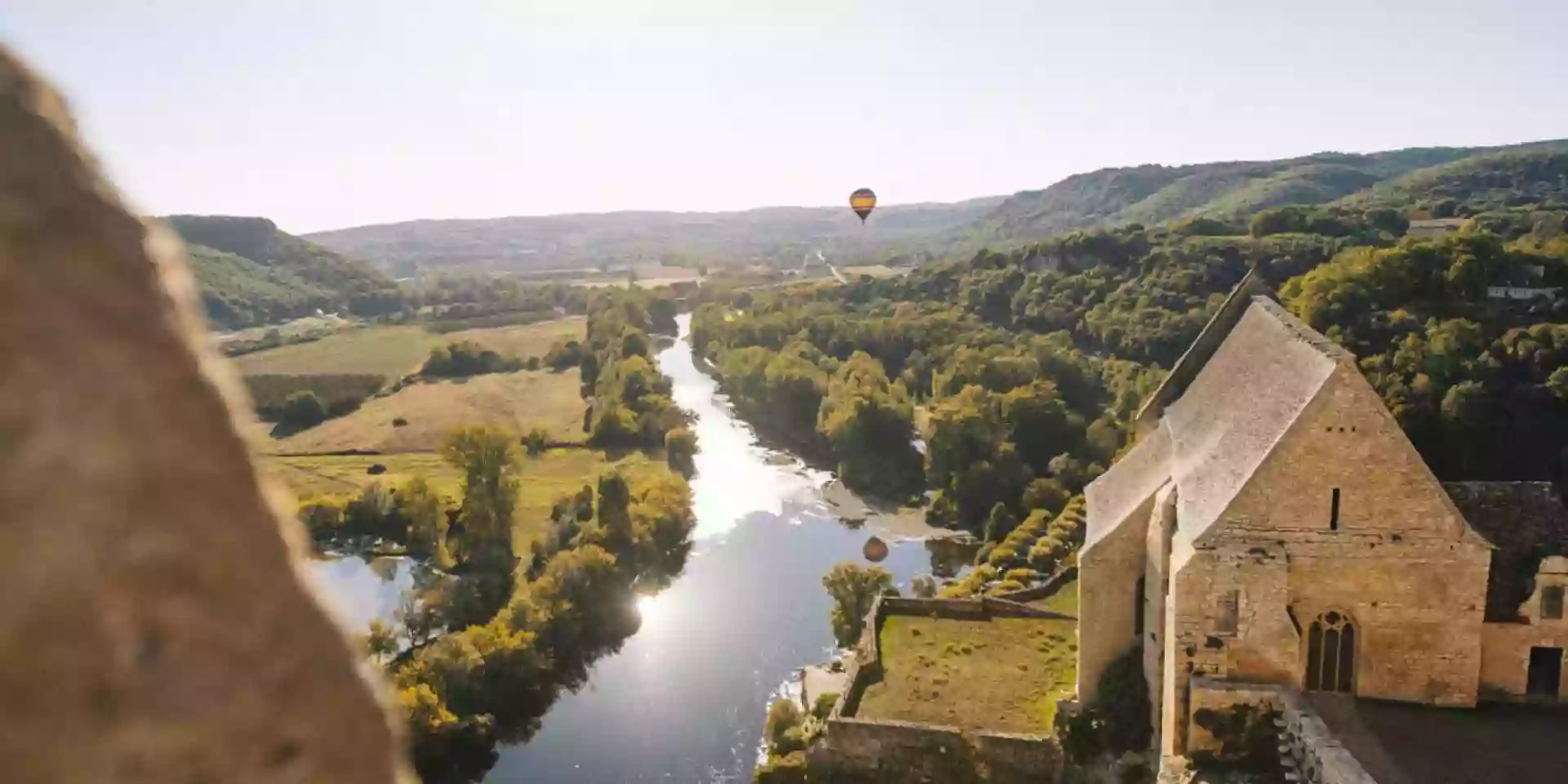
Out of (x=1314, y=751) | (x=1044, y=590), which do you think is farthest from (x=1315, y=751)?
(x=1044, y=590)

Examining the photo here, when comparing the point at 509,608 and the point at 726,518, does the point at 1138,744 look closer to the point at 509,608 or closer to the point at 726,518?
the point at 509,608

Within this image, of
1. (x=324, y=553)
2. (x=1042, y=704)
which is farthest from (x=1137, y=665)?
(x=324, y=553)

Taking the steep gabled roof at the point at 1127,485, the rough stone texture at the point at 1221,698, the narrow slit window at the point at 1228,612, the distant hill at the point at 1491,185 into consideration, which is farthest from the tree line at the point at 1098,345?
the rough stone texture at the point at 1221,698

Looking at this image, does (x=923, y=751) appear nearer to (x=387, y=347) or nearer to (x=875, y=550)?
(x=875, y=550)

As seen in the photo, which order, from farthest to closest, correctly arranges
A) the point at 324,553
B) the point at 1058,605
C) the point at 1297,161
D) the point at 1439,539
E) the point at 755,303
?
1. the point at 1297,161
2. the point at 755,303
3. the point at 324,553
4. the point at 1058,605
5. the point at 1439,539

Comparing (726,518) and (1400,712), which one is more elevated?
(1400,712)

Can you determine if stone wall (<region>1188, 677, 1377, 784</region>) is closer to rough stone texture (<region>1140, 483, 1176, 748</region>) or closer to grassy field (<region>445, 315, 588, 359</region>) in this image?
rough stone texture (<region>1140, 483, 1176, 748</region>)
